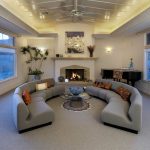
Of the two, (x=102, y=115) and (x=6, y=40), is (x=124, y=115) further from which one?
(x=6, y=40)

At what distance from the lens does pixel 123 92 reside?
5496 millimetres

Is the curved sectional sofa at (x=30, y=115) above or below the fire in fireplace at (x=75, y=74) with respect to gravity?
below

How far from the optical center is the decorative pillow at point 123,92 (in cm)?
A: 517

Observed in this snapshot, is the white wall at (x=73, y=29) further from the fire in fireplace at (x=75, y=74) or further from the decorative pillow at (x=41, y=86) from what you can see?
the decorative pillow at (x=41, y=86)

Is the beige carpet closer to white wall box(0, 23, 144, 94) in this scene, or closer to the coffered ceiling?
the coffered ceiling

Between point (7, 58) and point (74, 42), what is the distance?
12.5 feet

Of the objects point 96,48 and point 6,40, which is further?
point 96,48

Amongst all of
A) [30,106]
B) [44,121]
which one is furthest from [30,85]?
[44,121]

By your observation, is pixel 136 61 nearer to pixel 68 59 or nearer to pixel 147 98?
pixel 147 98

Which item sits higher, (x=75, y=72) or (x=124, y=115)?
(x=75, y=72)

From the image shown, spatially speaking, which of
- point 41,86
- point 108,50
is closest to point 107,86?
point 41,86

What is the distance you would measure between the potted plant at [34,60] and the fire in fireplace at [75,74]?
1.70 metres

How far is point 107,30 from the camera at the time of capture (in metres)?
10.2

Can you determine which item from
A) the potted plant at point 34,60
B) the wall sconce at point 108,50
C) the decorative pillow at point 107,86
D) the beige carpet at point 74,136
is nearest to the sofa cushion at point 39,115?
the beige carpet at point 74,136
